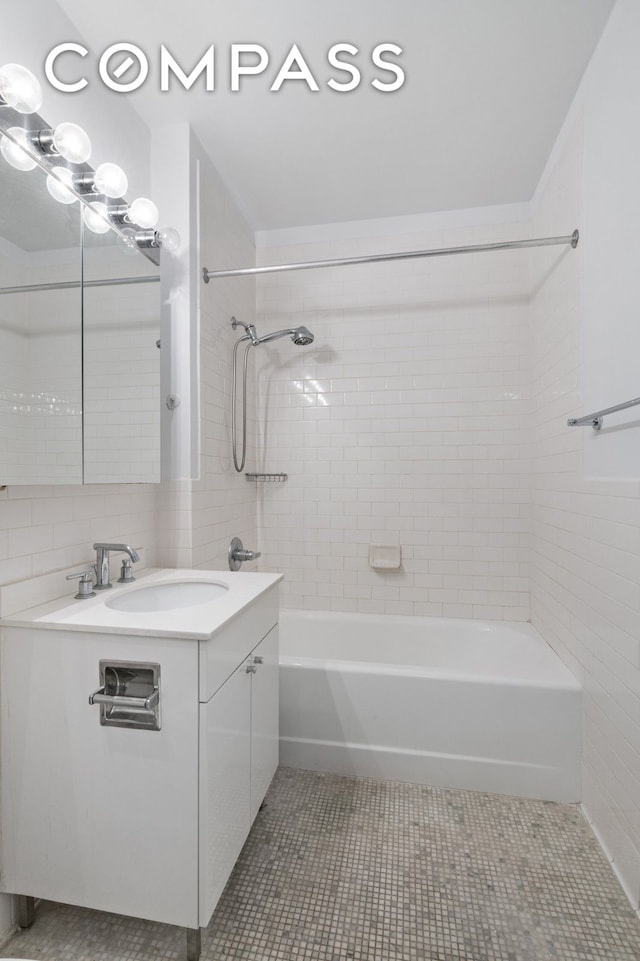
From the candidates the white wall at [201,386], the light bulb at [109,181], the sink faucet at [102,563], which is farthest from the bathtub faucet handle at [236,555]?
the light bulb at [109,181]

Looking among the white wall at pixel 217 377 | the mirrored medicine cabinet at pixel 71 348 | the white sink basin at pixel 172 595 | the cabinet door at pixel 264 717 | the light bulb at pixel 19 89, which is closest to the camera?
the light bulb at pixel 19 89

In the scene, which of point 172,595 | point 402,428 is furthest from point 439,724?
point 402,428

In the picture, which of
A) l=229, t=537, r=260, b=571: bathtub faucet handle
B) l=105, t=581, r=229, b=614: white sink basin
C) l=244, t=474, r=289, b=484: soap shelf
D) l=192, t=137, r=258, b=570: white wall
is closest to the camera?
l=105, t=581, r=229, b=614: white sink basin

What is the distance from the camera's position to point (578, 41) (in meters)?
1.51

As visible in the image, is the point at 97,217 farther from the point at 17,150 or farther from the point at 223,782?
the point at 223,782

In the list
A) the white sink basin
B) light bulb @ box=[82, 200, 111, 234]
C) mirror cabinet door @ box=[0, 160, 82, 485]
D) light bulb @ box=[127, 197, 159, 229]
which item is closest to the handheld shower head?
light bulb @ box=[127, 197, 159, 229]

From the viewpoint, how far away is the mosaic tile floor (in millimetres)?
1145

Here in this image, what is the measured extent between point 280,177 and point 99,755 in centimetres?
244

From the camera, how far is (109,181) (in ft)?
4.69

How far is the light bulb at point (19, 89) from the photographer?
1.06m

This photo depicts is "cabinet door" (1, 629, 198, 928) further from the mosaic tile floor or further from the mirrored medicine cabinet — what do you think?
the mirrored medicine cabinet

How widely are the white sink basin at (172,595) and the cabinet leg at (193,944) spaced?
810 mm

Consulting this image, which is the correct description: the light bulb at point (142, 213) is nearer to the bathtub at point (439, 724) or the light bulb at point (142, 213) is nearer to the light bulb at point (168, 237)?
the light bulb at point (168, 237)

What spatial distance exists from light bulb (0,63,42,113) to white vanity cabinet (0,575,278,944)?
1261 mm
